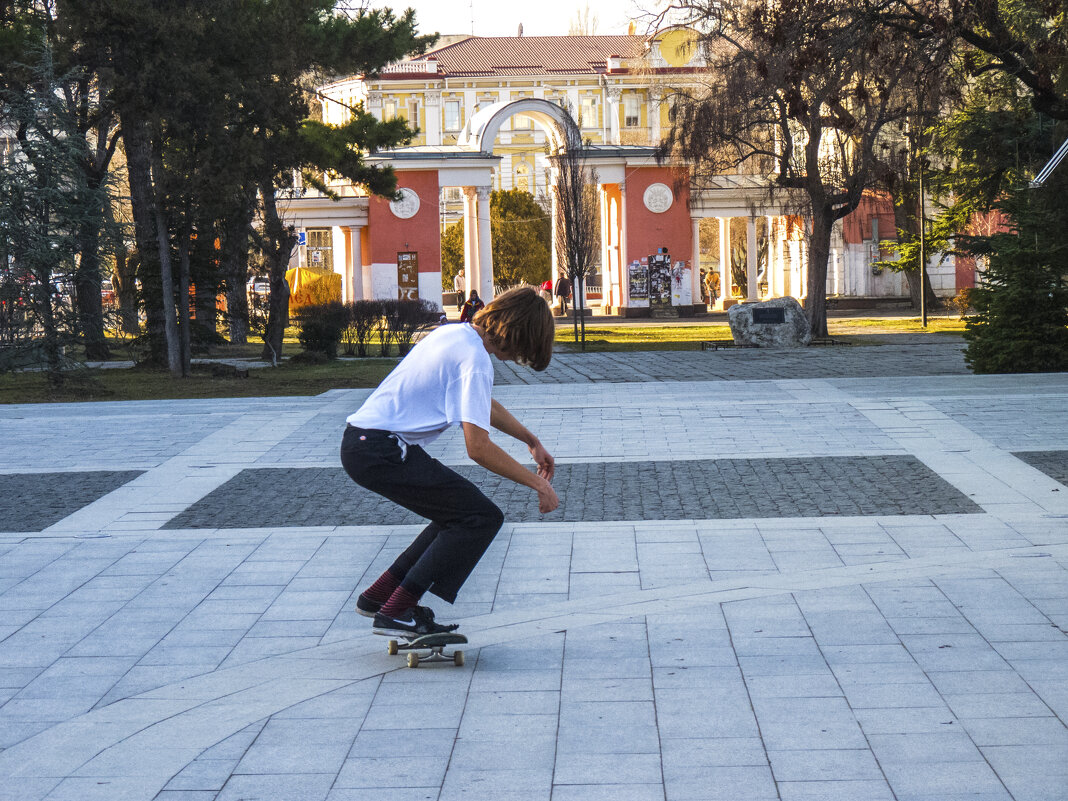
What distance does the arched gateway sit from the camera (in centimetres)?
4488

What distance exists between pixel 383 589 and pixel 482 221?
3987 cm

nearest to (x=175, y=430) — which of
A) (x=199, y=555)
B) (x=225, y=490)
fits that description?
(x=225, y=490)

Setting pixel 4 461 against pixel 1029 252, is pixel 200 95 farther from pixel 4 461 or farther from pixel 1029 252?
pixel 1029 252

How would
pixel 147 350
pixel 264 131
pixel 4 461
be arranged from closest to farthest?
pixel 4 461 → pixel 264 131 → pixel 147 350

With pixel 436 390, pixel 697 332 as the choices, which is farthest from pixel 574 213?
pixel 436 390

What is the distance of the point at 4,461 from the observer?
11.2m

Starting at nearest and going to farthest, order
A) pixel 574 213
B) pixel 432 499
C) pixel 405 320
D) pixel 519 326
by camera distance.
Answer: pixel 519 326
pixel 432 499
pixel 405 320
pixel 574 213

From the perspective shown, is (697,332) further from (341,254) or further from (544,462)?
(544,462)

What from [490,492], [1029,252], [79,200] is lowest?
[490,492]

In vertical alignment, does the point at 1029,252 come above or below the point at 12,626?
above

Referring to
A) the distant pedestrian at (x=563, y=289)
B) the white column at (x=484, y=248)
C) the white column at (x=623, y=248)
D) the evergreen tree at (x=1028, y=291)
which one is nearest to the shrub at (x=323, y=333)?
the evergreen tree at (x=1028, y=291)

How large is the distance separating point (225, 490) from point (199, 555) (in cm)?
229

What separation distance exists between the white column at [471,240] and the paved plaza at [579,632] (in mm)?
34193

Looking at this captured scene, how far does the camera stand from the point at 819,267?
99.9 ft
